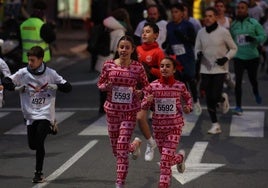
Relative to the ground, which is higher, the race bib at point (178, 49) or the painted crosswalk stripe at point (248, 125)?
the race bib at point (178, 49)

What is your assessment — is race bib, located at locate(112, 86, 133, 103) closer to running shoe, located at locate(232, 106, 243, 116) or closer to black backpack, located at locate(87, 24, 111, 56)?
running shoe, located at locate(232, 106, 243, 116)

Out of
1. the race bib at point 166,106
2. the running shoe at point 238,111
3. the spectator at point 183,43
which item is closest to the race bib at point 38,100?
the race bib at point 166,106

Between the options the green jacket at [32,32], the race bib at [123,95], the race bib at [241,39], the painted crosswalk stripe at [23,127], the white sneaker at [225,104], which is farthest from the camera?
the green jacket at [32,32]

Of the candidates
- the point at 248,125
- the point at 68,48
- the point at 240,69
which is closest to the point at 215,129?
the point at 248,125

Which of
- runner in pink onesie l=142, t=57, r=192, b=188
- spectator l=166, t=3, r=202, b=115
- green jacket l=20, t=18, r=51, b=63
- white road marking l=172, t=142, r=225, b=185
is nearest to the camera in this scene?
runner in pink onesie l=142, t=57, r=192, b=188

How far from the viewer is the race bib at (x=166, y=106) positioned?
29.3 feet

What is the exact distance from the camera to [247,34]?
→ 1431 cm

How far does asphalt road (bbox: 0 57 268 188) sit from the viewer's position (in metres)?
9.81

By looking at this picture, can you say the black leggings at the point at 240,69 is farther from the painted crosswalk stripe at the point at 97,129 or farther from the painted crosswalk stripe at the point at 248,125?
the painted crosswalk stripe at the point at 97,129

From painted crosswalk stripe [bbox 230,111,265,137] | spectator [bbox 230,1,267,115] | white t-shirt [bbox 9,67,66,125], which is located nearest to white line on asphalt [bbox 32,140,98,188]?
white t-shirt [bbox 9,67,66,125]

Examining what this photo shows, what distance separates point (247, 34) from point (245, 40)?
13 cm

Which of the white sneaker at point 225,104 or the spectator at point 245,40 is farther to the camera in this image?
the spectator at point 245,40

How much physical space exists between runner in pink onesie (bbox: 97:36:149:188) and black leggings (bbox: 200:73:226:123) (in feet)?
12.3

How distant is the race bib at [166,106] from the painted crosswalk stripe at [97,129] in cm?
414
